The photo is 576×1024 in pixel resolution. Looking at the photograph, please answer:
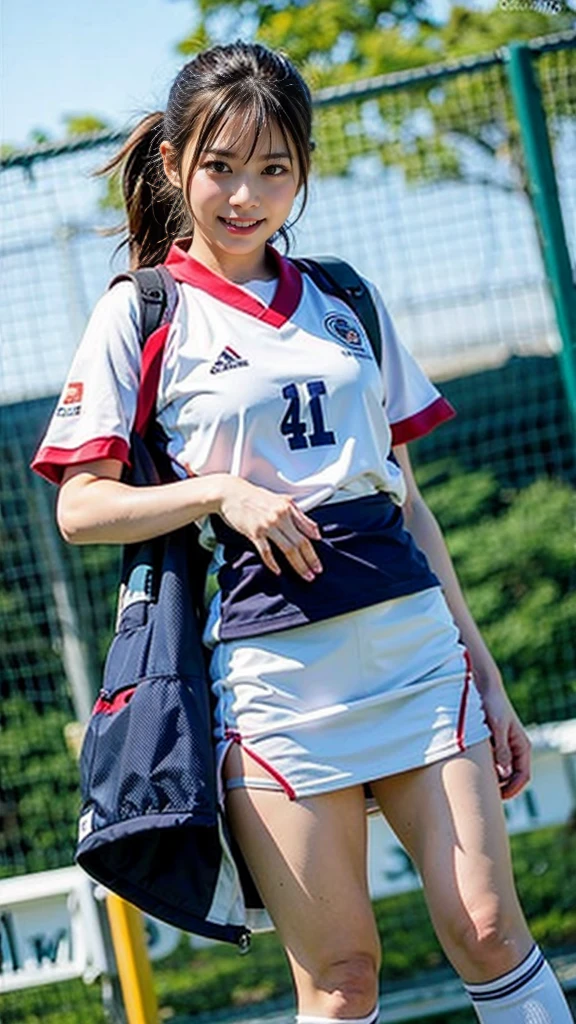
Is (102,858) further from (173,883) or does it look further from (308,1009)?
(308,1009)

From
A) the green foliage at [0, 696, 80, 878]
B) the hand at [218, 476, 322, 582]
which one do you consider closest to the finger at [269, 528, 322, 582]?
the hand at [218, 476, 322, 582]

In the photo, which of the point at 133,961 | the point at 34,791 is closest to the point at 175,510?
the point at 133,961

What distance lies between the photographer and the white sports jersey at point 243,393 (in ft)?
9.23

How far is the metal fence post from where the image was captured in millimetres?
4586

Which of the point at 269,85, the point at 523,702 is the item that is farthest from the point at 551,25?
the point at 269,85

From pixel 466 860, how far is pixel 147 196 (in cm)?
134

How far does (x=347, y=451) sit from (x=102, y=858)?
31.0 inches

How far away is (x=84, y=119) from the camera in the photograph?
1027 centimetres

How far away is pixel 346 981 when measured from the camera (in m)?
2.77

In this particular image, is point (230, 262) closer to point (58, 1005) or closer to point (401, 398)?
point (401, 398)

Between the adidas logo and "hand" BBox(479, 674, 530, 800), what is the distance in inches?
29.2

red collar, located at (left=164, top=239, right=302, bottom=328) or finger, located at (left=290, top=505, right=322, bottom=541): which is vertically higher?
red collar, located at (left=164, top=239, right=302, bottom=328)

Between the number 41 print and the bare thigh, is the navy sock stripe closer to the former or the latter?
the bare thigh

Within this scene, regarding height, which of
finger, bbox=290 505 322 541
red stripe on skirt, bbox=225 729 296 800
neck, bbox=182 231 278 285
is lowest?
red stripe on skirt, bbox=225 729 296 800
